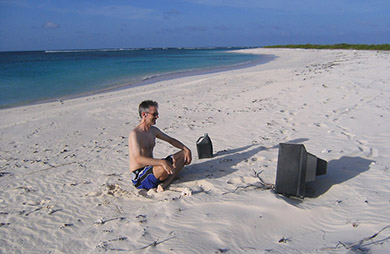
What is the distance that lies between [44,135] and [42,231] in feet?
16.8

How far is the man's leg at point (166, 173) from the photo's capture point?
413 centimetres

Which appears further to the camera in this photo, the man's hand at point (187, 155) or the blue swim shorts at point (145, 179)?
the man's hand at point (187, 155)

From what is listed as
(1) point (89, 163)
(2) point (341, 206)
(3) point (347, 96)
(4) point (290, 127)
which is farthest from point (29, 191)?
(3) point (347, 96)

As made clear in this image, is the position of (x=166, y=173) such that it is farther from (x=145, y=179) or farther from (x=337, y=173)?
(x=337, y=173)

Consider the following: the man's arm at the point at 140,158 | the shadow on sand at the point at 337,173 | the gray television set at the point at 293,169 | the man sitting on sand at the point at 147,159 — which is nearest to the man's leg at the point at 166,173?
the man sitting on sand at the point at 147,159

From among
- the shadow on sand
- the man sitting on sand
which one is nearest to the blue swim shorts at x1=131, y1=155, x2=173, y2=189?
the man sitting on sand

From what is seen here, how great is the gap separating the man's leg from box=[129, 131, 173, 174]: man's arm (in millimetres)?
120

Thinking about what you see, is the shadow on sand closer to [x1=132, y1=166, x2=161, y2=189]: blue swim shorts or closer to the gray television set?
the gray television set

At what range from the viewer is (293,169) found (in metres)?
3.57

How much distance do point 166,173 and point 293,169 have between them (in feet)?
5.33

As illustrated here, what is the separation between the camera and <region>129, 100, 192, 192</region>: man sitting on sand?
4.11m

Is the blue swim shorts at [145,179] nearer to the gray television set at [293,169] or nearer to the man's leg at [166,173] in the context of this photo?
the man's leg at [166,173]

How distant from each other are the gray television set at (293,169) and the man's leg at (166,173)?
141 cm

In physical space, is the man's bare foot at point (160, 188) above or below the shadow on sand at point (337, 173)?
below
